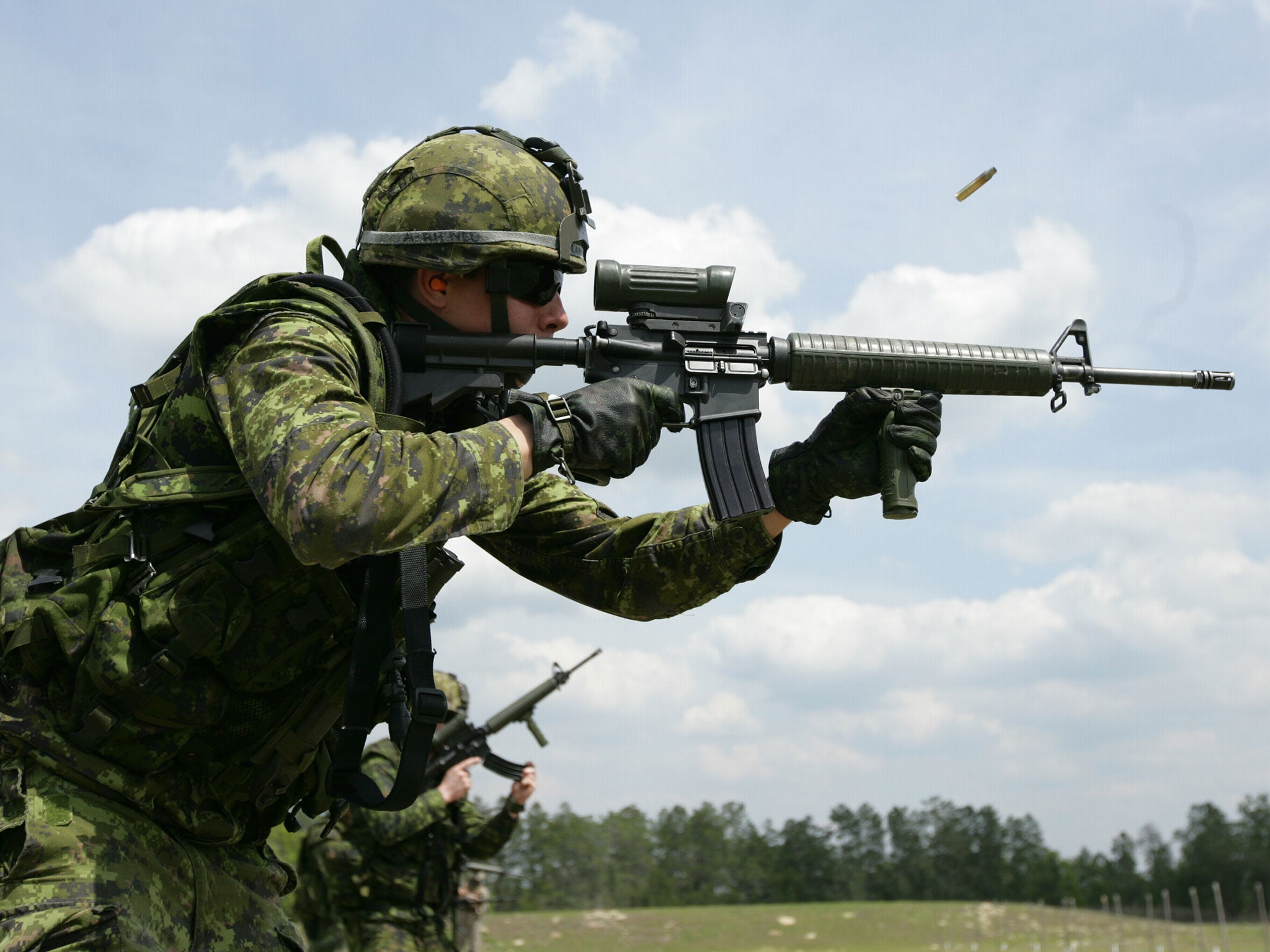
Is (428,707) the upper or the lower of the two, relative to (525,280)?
lower

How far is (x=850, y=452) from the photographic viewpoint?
452 cm

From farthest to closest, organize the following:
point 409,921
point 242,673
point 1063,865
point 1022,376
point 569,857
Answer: point 1063,865
point 569,857
point 409,921
point 1022,376
point 242,673

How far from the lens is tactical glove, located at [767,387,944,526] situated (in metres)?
4.44

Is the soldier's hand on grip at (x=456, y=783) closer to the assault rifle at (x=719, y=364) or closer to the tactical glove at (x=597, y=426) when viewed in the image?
the assault rifle at (x=719, y=364)

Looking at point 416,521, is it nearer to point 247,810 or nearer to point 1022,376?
point 247,810

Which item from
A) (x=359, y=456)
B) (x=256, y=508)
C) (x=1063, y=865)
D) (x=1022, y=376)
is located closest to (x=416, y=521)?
(x=359, y=456)

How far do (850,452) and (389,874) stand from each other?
891cm

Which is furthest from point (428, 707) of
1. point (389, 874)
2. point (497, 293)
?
point (389, 874)

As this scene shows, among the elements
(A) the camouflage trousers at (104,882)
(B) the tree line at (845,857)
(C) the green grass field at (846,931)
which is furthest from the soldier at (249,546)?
(B) the tree line at (845,857)

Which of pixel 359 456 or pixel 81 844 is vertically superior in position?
pixel 359 456

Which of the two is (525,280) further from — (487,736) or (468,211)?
(487,736)

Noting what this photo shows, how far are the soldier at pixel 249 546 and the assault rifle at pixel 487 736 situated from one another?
8.00 metres

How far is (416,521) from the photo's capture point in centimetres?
310

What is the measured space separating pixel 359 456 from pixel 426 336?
1097mm
